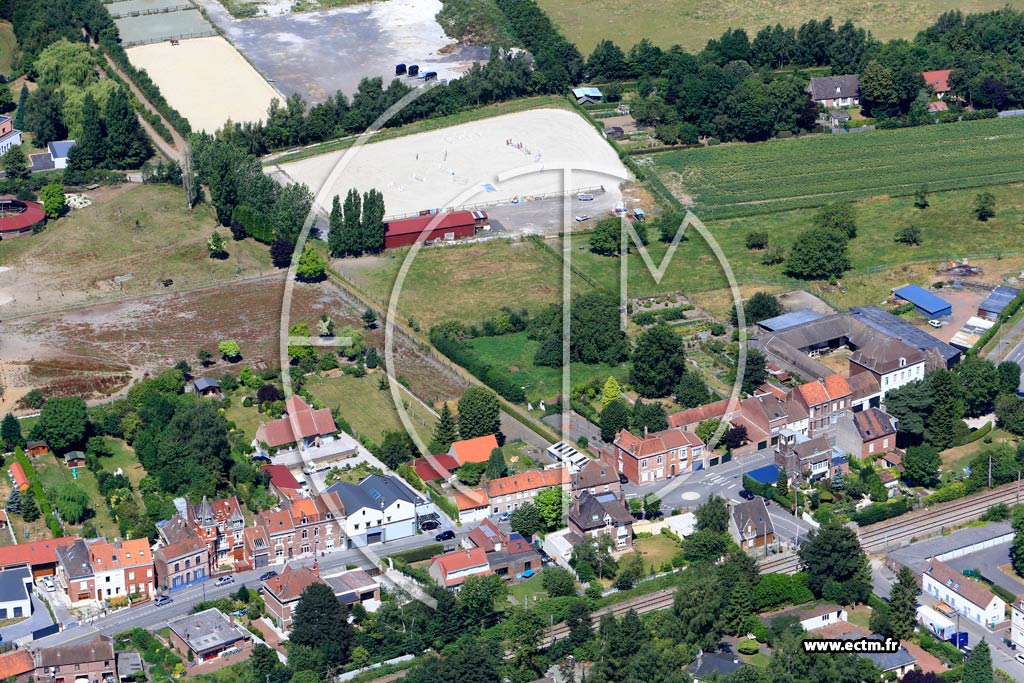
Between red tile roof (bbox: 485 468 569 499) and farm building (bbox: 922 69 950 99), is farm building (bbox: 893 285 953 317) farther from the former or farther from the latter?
farm building (bbox: 922 69 950 99)

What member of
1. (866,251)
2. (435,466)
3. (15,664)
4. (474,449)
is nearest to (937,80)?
(866,251)

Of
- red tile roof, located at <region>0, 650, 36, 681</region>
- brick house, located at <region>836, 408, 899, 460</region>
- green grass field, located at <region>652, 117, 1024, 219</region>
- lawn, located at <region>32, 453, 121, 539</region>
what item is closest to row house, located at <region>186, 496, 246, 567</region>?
lawn, located at <region>32, 453, 121, 539</region>

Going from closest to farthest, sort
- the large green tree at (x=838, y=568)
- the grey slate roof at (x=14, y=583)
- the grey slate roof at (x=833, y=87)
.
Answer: the large green tree at (x=838, y=568)
the grey slate roof at (x=14, y=583)
the grey slate roof at (x=833, y=87)

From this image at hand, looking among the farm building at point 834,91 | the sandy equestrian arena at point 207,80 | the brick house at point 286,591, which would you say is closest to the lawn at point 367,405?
the brick house at point 286,591

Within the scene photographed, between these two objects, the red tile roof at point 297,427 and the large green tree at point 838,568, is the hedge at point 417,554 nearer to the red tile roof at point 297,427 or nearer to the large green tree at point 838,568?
the red tile roof at point 297,427

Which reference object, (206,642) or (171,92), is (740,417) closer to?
(206,642)

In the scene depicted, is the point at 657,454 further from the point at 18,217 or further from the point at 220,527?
the point at 18,217
